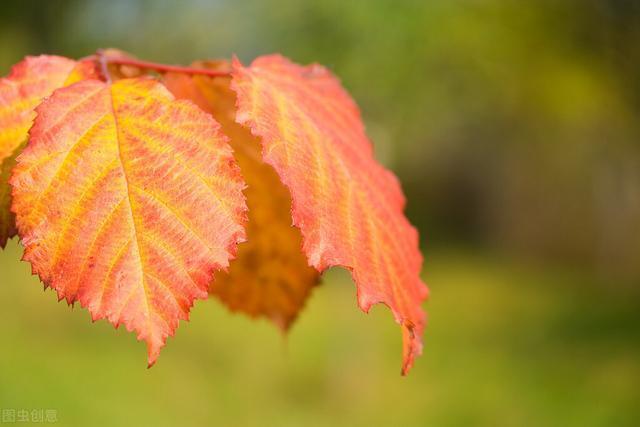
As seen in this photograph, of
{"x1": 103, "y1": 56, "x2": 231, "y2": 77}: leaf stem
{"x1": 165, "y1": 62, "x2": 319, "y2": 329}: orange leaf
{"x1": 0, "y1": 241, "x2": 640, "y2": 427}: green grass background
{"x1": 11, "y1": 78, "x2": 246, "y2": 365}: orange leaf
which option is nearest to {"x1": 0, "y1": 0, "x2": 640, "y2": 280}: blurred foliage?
{"x1": 0, "y1": 241, "x2": 640, "y2": 427}: green grass background

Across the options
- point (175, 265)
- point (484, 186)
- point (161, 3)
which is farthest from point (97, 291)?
point (484, 186)

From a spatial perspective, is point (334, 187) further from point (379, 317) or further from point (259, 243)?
point (379, 317)

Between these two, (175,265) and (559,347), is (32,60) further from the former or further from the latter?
(559,347)

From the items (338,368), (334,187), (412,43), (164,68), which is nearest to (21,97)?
(164,68)

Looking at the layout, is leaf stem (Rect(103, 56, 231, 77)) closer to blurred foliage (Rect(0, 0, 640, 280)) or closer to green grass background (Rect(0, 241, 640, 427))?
green grass background (Rect(0, 241, 640, 427))

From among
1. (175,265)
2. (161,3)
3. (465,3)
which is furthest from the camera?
(161,3)

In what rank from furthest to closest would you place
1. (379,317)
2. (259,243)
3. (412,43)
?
(379,317)
(412,43)
(259,243)
